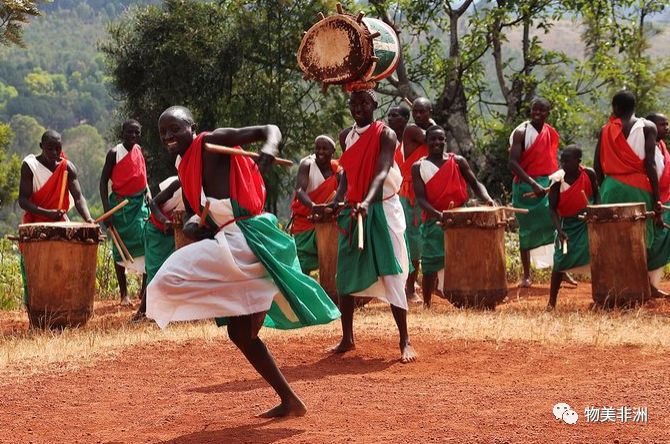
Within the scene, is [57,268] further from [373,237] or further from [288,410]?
[288,410]

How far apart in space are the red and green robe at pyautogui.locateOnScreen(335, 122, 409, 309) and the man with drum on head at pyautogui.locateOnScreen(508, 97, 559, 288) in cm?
409

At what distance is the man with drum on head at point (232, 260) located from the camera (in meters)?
5.18

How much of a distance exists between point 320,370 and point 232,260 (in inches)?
77.5

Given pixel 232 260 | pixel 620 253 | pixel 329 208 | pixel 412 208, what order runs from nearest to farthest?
pixel 232 260 → pixel 329 208 → pixel 620 253 → pixel 412 208

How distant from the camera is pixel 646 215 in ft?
30.3

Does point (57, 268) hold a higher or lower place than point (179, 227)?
lower

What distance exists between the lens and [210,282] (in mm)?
5195

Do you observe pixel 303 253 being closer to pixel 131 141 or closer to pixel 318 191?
pixel 318 191

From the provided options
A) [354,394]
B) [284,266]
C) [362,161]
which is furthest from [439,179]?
[284,266]

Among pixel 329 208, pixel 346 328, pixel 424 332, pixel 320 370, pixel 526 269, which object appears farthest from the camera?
pixel 526 269

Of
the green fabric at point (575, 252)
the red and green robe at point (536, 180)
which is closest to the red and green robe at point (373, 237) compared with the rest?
the green fabric at point (575, 252)

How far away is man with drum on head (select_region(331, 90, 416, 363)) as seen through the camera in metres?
7.21

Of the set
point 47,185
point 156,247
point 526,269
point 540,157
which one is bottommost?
point 526,269

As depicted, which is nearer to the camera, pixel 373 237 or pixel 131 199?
pixel 373 237
